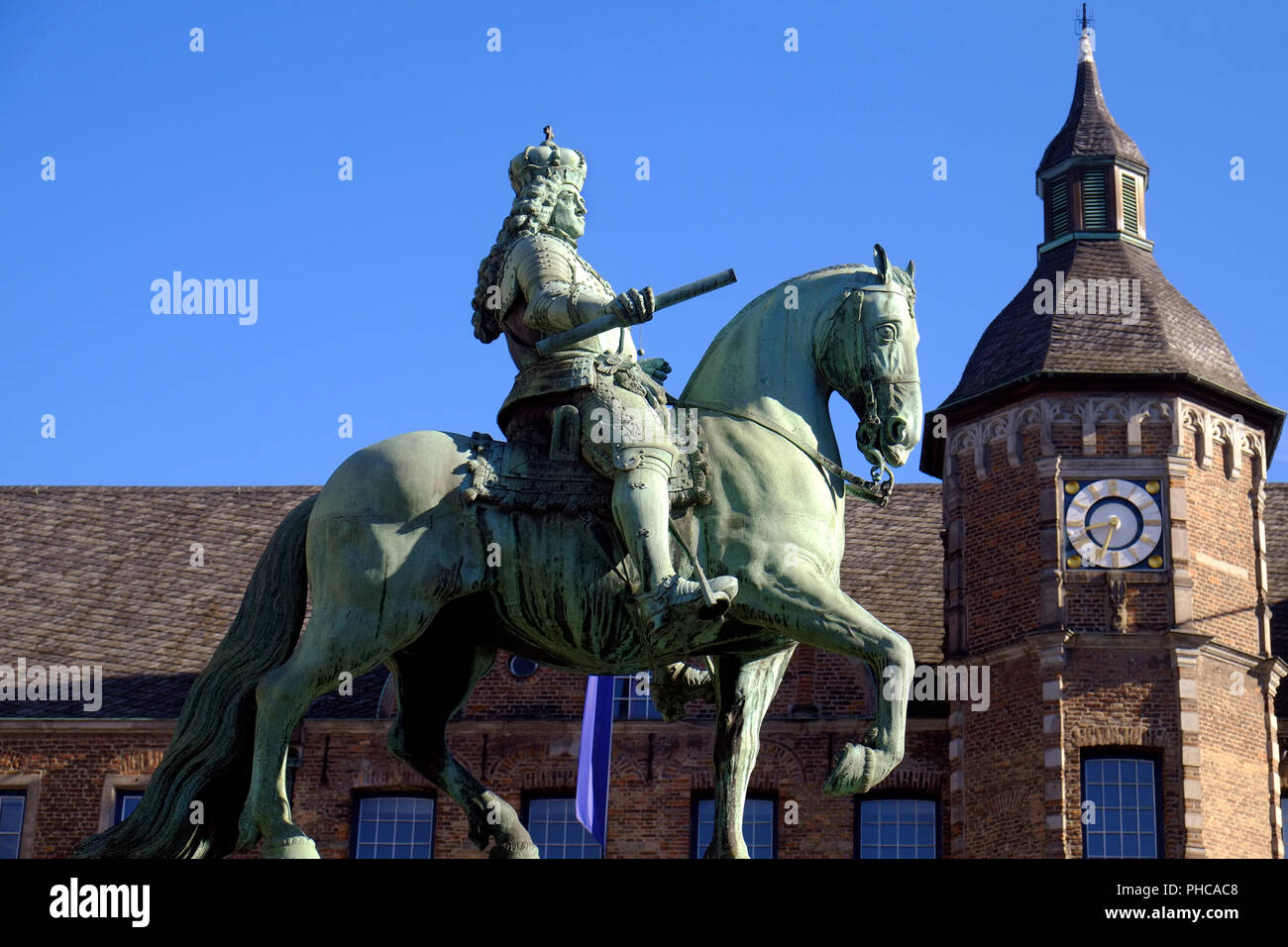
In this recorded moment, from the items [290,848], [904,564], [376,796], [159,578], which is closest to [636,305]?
[290,848]

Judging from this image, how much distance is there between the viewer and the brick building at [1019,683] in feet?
90.7

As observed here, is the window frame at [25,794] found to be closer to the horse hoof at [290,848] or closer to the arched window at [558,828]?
the arched window at [558,828]

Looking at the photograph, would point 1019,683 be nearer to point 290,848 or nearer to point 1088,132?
point 1088,132

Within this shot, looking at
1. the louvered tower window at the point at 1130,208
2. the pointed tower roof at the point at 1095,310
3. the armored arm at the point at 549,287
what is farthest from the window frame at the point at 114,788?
the armored arm at the point at 549,287

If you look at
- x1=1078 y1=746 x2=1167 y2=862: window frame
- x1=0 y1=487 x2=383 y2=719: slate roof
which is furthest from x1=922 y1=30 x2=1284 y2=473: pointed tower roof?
x1=0 y1=487 x2=383 y2=719: slate roof

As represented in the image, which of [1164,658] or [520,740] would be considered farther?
[520,740]

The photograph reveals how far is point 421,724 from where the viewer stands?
1187 cm

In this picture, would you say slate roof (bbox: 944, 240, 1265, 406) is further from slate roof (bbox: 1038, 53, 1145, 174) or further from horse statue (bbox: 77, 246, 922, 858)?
horse statue (bbox: 77, 246, 922, 858)

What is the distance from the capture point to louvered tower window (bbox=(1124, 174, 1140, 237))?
32281mm

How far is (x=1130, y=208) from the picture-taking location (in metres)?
32.5

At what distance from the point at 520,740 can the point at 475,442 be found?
1884 cm

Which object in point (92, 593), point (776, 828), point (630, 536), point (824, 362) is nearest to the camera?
point (630, 536)
